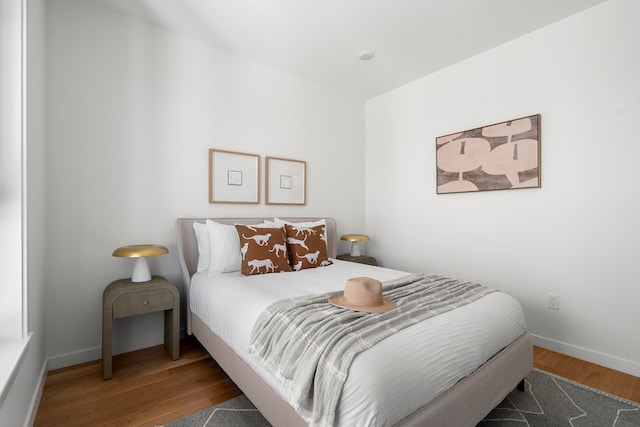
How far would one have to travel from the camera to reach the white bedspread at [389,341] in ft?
3.37

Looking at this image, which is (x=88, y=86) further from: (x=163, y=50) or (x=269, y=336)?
(x=269, y=336)

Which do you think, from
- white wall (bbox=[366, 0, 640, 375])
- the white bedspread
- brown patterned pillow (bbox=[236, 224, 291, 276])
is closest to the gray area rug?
the white bedspread

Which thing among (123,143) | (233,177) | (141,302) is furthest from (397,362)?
(123,143)

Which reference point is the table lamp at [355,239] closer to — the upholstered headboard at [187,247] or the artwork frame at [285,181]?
the artwork frame at [285,181]

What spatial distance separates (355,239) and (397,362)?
242 cm

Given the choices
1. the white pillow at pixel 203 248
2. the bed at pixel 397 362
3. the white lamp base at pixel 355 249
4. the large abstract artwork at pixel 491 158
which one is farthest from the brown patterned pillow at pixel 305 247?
the large abstract artwork at pixel 491 158

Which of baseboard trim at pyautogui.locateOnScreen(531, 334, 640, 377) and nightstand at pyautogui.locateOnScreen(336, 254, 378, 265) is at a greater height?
nightstand at pyautogui.locateOnScreen(336, 254, 378, 265)

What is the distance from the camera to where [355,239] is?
138 inches

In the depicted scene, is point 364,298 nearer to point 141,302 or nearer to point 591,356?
point 141,302

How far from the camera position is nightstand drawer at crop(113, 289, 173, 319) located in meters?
2.05

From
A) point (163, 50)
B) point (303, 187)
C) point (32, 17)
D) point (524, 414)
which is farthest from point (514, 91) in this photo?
point (32, 17)

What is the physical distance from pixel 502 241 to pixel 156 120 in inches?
128

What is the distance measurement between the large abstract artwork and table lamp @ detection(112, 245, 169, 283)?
275cm

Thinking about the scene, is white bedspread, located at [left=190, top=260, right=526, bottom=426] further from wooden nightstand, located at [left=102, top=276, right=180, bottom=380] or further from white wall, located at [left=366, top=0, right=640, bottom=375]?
white wall, located at [left=366, top=0, right=640, bottom=375]
